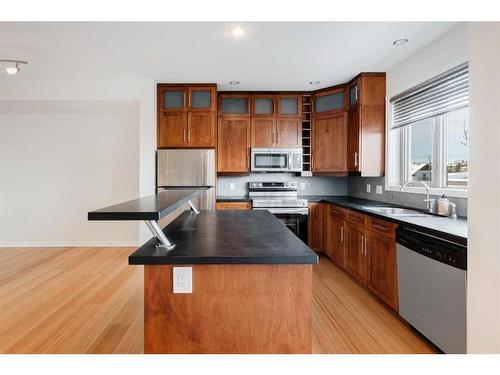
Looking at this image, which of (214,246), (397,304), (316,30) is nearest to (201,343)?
(214,246)

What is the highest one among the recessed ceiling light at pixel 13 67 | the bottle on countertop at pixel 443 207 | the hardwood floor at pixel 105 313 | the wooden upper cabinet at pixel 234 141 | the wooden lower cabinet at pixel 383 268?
the recessed ceiling light at pixel 13 67

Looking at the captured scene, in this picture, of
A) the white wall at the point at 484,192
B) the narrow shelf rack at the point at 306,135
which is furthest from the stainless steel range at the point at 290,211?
the white wall at the point at 484,192

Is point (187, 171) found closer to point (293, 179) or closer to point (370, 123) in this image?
point (293, 179)

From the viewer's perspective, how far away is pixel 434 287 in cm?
184

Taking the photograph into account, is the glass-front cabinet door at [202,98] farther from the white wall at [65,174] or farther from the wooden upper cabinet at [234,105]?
the white wall at [65,174]

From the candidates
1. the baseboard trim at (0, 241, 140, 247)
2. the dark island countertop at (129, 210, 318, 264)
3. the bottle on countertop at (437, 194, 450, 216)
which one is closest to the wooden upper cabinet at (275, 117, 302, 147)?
the bottle on countertop at (437, 194, 450, 216)

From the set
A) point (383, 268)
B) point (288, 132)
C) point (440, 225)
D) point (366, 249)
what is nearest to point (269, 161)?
point (288, 132)

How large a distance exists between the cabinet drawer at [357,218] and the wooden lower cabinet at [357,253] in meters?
0.05

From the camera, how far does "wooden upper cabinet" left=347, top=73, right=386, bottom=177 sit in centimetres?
356

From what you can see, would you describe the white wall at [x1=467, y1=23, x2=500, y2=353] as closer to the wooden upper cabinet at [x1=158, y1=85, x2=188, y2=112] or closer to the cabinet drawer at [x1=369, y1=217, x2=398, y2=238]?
the cabinet drawer at [x1=369, y1=217, x2=398, y2=238]

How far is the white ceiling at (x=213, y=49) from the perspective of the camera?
2.52 meters

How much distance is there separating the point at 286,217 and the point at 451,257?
8.06 ft

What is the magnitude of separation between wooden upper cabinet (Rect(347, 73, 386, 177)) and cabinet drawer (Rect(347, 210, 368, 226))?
2.31 feet

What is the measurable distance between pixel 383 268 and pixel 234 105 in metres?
3.03
